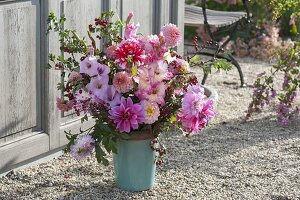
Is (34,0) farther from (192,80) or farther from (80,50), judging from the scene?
(192,80)

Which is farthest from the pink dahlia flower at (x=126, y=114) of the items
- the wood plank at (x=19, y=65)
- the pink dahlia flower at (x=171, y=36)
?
the wood plank at (x=19, y=65)

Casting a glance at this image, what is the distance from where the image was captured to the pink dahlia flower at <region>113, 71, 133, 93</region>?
4.24 m

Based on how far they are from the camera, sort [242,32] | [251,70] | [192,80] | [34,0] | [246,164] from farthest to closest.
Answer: [242,32]
[251,70]
[246,164]
[34,0]
[192,80]

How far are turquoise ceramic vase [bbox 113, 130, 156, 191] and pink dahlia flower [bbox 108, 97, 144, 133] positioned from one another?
205 millimetres

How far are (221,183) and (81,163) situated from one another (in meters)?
0.88

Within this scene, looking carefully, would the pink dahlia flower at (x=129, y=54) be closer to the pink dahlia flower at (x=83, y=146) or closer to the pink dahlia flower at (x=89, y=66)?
the pink dahlia flower at (x=89, y=66)

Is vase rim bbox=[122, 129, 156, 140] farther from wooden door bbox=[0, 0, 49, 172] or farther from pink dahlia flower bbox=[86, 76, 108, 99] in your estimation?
wooden door bbox=[0, 0, 49, 172]

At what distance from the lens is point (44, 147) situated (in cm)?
504

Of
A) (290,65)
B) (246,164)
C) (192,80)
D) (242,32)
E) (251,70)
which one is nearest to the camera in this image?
(192,80)

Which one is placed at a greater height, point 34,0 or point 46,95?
point 34,0

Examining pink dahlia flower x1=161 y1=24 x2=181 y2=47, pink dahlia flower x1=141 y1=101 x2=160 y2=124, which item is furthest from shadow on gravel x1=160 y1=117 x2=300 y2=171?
pink dahlia flower x1=161 y1=24 x2=181 y2=47

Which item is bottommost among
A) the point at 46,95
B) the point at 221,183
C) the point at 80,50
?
the point at 221,183

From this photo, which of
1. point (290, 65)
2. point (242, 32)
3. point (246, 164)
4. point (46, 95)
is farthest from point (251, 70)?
point (46, 95)

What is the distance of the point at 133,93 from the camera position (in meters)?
4.39
